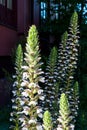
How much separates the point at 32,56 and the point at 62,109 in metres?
0.59

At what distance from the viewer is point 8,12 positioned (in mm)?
12133

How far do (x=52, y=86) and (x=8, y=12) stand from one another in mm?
5732

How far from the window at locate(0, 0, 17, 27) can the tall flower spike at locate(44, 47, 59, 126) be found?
4.69 meters

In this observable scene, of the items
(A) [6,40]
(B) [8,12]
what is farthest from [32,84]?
(B) [8,12]

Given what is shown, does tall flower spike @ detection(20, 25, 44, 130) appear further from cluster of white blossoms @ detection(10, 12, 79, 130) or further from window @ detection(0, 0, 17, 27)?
window @ detection(0, 0, 17, 27)

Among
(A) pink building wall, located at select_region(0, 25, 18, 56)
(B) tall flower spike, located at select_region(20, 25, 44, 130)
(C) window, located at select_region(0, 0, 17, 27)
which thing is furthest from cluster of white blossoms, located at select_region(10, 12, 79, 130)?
(C) window, located at select_region(0, 0, 17, 27)

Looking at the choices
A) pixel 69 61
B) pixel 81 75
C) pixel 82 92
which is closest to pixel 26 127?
pixel 69 61

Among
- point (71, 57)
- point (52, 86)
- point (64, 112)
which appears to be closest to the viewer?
point (64, 112)

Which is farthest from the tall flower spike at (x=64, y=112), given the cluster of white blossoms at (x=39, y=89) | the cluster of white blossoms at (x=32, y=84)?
the cluster of white blossoms at (x=32, y=84)

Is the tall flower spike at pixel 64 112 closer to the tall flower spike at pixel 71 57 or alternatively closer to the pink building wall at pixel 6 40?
the tall flower spike at pixel 71 57

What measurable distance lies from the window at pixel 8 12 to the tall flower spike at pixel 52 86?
469 cm

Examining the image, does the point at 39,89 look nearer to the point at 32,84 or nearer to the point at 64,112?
the point at 32,84

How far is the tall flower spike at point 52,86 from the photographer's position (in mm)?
6098

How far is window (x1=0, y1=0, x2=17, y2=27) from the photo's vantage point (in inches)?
453
